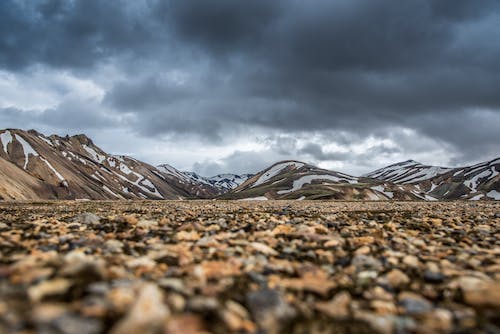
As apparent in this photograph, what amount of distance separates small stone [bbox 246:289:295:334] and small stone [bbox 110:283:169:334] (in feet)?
4.00

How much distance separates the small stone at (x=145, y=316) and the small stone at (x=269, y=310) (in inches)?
48.0

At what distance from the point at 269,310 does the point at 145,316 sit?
5.46 feet

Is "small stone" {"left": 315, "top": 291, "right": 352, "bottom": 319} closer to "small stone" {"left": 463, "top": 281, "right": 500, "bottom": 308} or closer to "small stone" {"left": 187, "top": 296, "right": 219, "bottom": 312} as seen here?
"small stone" {"left": 187, "top": 296, "right": 219, "bottom": 312}

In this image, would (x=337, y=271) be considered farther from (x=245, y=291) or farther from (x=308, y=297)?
(x=245, y=291)

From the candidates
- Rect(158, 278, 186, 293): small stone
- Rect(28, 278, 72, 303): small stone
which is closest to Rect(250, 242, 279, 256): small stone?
Rect(158, 278, 186, 293): small stone

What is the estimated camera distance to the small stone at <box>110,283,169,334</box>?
12.5 feet

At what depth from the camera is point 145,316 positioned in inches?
160

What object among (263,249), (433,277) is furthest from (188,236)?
(433,277)

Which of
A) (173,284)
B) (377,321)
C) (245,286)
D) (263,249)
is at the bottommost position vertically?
(377,321)

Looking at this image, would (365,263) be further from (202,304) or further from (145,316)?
(145,316)

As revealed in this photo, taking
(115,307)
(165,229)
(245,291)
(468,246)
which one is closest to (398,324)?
(245,291)

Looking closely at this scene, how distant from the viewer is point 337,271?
7.08 m

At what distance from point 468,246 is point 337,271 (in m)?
4.97

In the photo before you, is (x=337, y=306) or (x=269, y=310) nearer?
(x=269, y=310)
